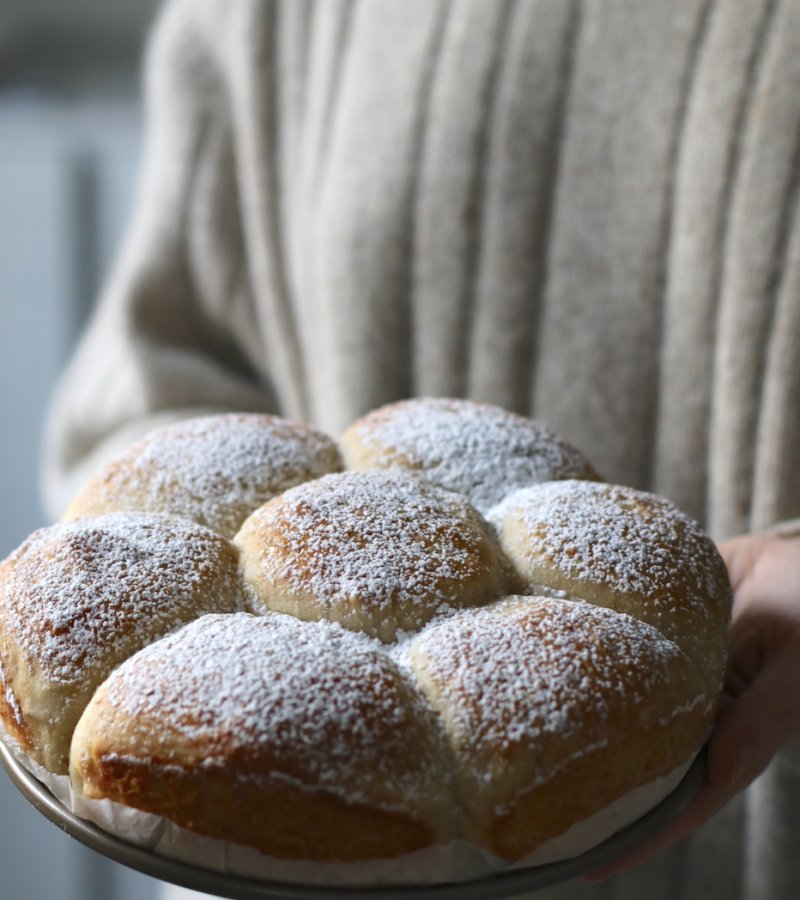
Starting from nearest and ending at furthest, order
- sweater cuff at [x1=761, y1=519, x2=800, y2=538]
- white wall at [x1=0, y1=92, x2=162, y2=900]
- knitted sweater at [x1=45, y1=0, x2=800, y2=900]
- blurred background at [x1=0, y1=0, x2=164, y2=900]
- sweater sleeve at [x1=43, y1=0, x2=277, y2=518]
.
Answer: sweater cuff at [x1=761, y1=519, x2=800, y2=538] < knitted sweater at [x1=45, y1=0, x2=800, y2=900] < sweater sleeve at [x1=43, y1=0, x2=277, y2=518] < blurred background at [x1=0, y1=0, x2=164, y2=900] < white wall at [x1=0, y1=92, x2=162, y2=900]

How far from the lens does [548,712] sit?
1.42 feet

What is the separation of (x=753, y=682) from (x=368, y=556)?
29 cm

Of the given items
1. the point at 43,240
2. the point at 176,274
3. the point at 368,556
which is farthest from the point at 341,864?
the point at 43,240

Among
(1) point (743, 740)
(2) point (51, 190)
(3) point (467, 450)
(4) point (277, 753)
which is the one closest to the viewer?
(4) point (277, 753)

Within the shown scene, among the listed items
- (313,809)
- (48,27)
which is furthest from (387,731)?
(48,27)

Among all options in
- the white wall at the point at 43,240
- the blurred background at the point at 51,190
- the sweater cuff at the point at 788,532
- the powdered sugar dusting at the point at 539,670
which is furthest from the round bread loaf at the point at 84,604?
the white wall at the point at 43,240

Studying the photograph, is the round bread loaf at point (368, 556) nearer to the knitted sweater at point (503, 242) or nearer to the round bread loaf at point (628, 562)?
the round bread loaf at point (628, 562)

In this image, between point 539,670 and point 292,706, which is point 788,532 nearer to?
point 539,670

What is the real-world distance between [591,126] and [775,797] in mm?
786

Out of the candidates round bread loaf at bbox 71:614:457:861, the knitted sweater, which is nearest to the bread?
round bread loaf at bbox 71:614:457:861

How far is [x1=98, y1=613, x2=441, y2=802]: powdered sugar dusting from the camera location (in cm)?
Result: 41

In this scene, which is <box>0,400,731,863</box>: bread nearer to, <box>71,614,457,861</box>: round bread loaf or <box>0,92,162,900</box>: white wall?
<box>71,614,457,861</box>: round bread loaf

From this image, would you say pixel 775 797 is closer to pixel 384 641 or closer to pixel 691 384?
pixel 691 384

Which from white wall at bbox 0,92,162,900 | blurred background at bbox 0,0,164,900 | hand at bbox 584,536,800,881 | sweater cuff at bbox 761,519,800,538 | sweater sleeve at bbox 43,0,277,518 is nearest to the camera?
hand at bbox 584,536,800,881
